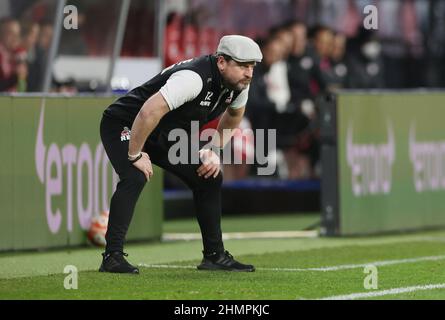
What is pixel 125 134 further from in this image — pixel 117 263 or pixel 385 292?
pixel 385 292

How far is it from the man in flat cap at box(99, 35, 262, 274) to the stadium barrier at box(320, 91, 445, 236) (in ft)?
13.3

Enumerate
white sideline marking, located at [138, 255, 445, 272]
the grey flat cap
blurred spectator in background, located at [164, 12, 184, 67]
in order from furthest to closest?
blurred spectator in background, located at [164, 12, 184, 67]
white sideline marking, located at [138, 255, 445, 272]
the grey flat cap

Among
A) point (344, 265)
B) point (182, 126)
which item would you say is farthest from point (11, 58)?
point (344, 265)

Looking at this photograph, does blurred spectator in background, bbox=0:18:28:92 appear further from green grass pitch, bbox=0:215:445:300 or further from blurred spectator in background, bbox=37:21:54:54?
green grass pitch, bbox=0:215:445:300

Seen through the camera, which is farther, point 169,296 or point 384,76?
point 384,76

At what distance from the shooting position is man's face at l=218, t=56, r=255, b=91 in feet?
28.7

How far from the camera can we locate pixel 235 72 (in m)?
8.75

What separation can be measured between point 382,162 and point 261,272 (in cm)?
465

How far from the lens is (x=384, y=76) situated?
2014 centimetres

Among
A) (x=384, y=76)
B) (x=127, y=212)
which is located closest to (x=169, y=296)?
(x=127, y=212)

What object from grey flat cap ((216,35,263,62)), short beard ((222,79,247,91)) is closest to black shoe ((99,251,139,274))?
short beard ((222,79,247,91))

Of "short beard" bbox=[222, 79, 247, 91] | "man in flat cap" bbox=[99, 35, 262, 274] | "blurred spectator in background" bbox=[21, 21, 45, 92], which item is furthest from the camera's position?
"blurred spectator in background" bbox=[21, 21, 45, 92]
